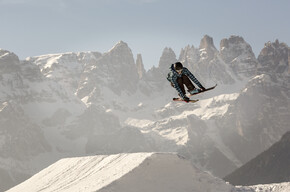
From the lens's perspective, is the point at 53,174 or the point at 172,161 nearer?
the point at 172,161

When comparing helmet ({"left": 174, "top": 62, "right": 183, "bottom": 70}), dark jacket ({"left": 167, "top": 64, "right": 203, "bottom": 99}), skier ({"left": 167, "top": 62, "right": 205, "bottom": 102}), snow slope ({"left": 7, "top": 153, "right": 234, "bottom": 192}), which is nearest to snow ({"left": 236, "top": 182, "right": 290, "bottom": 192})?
snow slope ({"left": 7, "top": 153, "right": 234, "bottom": 192})

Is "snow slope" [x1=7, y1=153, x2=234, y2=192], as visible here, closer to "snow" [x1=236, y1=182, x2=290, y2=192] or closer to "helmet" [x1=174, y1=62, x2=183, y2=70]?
"snow" [x1=236, y1=182, x2=290, y2=192]

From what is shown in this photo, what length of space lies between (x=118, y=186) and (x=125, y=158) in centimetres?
1214

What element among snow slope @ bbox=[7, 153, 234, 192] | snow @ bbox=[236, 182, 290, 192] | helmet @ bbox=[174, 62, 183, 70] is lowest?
snow @ bbox=[236, 182, 290, 192]

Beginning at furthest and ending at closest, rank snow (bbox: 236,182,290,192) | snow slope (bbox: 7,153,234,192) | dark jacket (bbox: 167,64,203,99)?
1. snow (bbox: 236,182,290,192)
2. snow slope (bbox: 7,153,234,192)
3. dark jacket (bbox: 167,64,203,99)

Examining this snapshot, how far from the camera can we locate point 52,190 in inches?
3391

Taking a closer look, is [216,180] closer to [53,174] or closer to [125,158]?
[125,158]

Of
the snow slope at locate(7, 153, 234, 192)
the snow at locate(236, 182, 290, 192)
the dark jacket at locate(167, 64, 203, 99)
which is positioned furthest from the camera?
the snow at locate(236, 182, 290, 192)

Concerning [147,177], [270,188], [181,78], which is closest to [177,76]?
[181,78]

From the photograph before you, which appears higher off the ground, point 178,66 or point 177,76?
point 178,66

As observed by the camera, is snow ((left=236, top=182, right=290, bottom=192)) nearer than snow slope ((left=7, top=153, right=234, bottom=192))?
No

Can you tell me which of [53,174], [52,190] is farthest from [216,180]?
[53,174]

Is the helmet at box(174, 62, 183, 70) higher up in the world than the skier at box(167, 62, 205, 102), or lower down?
higher up

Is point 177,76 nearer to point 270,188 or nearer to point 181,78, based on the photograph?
point 181,78
